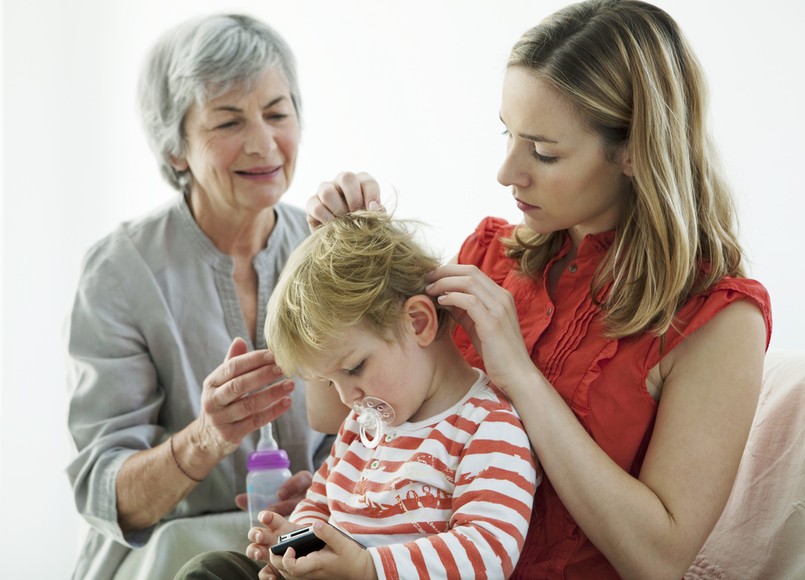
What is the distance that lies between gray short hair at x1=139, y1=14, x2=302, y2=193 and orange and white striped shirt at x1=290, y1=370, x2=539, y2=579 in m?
1.04

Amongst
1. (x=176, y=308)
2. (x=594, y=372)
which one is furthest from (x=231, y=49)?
(x=594, y=372)

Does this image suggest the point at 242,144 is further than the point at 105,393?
Yes

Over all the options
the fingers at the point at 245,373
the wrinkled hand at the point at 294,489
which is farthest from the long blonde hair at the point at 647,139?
the wrinkled hand at the point at 294,489

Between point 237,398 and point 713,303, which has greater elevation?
point 713,303

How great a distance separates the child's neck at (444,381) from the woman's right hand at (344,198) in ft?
0.91

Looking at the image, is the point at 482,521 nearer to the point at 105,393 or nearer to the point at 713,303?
the point at 713,303

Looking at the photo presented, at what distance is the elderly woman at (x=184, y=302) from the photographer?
209cm

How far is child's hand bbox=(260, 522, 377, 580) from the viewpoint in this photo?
4.48 feet

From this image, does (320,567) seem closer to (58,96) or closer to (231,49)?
(231,49)

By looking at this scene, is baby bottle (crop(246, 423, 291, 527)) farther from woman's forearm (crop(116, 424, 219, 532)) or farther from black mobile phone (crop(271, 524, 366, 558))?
black mobile phone (crop(271, 524, 366, 558))

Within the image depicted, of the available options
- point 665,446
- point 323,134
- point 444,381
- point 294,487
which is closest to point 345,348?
point 444,381

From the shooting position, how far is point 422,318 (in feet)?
5.07

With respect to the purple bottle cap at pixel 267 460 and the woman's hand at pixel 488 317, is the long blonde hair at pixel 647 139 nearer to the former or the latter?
the woman's hand at pixel 488 317

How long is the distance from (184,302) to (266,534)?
84cm
